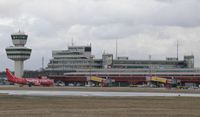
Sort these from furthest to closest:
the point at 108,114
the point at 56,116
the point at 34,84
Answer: the point at 34,84, the point at 108,114, the point at 56,116

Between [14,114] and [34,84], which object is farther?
[34,84]

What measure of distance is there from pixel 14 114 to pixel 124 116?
384 inches

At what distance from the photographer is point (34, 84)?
179 m

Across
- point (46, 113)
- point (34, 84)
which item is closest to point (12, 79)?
point (34, 84)

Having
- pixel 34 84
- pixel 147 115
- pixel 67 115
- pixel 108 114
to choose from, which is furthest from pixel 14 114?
pixel 34 84

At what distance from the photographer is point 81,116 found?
4050cm

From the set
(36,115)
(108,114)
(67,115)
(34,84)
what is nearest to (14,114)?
(36,115)

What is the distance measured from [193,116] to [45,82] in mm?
142651

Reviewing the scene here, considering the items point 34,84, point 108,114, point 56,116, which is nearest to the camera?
point 56,116

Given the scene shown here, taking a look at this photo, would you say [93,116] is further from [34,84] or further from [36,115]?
[34,84]

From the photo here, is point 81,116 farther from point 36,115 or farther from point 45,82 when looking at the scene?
point 45,82

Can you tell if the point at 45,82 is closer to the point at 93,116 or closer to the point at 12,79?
the point at 12,79

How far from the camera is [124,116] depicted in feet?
134

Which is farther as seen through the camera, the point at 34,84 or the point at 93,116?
the point at 34,84
